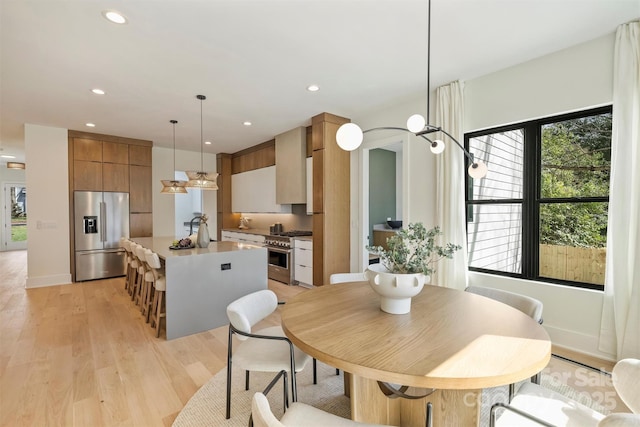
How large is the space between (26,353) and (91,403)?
134cm

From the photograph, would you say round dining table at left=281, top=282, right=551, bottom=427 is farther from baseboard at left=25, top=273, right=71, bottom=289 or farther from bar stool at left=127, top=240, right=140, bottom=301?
baseboard at left=25, top=273, right=71, bottom=289

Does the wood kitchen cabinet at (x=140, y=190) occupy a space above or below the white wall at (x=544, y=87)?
below

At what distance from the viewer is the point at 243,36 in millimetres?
2467

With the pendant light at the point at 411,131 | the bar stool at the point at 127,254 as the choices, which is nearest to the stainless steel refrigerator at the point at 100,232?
the bar stool at the point at 127,254

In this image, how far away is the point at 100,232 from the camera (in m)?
5.60

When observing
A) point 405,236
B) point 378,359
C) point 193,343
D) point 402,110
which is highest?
point 402,110

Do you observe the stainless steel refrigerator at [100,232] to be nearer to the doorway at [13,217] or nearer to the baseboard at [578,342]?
the doorway at [13,217]

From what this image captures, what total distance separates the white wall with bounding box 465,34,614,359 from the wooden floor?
44 cm

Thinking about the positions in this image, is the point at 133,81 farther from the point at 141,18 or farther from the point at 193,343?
the point at 193,343

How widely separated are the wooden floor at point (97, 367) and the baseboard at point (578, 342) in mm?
313

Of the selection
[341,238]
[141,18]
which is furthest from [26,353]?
[341,238]

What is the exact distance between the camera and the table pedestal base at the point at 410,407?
1.28m

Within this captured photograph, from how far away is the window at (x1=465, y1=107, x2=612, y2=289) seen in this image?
2668 mm

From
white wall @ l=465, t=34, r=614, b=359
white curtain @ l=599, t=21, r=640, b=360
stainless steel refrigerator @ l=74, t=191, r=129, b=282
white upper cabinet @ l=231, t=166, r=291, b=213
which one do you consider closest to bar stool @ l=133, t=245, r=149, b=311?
stainless steel refrigerator @ l=74, t=191, r=129, b=282
